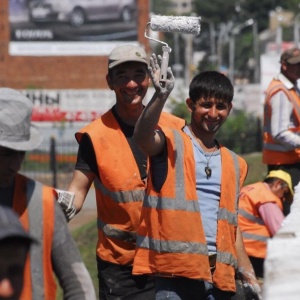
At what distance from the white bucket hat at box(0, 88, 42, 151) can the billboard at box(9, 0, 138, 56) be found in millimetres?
55523

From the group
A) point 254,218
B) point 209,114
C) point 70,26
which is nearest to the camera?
point 209,114

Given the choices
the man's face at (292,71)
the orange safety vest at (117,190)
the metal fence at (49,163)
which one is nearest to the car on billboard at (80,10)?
the metal fence at (49,163)

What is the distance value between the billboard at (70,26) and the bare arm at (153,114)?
53.9 metres

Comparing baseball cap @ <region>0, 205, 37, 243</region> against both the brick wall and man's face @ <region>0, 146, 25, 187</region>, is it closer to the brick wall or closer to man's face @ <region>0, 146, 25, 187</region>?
man's face @ <region>0, 146, 25, 187</region>

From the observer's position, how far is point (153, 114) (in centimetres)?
570

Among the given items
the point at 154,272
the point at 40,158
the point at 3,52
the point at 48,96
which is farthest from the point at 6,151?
the point at 3,52

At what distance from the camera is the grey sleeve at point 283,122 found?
10062 mm

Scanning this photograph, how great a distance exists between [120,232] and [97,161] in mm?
425

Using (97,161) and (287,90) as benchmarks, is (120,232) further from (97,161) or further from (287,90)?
(287,90)

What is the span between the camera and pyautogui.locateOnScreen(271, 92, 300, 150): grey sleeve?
396 inches

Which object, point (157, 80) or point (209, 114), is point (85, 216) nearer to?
point (209, 114)

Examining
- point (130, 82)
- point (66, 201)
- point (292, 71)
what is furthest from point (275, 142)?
point (66, 201)

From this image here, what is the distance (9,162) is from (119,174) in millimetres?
2515

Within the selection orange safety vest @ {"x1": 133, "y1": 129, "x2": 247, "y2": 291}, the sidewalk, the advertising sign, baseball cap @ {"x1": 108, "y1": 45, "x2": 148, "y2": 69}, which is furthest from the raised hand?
the advertising sign
